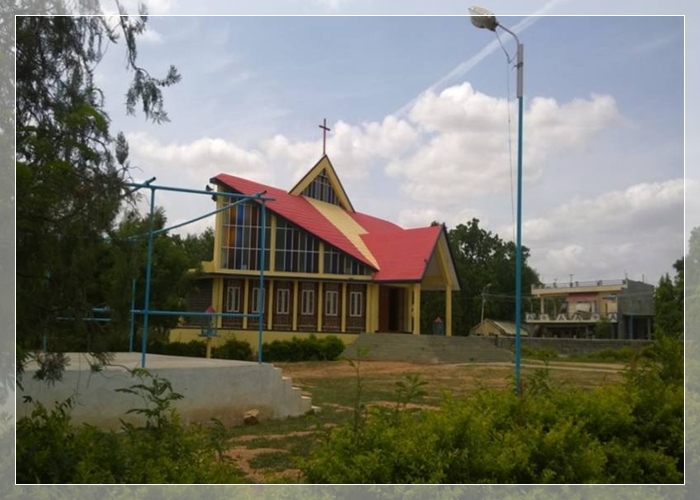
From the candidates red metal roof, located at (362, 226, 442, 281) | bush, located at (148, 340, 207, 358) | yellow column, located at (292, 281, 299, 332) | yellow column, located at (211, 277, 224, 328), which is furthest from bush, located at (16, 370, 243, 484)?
yellow column, located at (211, 277, 224, 328)

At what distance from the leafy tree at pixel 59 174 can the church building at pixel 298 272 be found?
21414 mm

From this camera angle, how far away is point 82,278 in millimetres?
3936

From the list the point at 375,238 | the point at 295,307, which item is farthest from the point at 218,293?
the point at 375,238

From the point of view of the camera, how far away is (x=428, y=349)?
2406 centimetres

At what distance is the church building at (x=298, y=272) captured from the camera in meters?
26.3

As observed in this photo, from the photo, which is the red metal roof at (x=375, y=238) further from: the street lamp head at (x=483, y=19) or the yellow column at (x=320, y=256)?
the street lamp head at (x=483, y=19)

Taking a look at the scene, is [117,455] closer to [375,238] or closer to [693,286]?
[693,286]

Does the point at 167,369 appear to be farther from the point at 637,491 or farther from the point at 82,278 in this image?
the point at 637,491

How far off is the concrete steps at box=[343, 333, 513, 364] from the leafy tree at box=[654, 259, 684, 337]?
1487 centimetres

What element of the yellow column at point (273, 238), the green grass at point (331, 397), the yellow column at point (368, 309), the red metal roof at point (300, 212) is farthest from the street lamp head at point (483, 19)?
the yellow column at point (368, 309)

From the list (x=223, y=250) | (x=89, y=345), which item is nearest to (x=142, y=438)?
(x=89, y=345)

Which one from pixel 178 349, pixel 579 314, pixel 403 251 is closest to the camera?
pixel 178 349

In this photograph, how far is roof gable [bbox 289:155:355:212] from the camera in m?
28.9

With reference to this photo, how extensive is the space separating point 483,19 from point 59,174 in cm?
372
